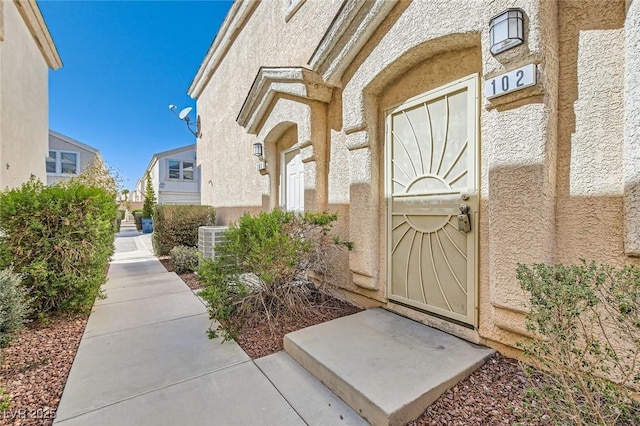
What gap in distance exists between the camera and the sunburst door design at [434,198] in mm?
3334

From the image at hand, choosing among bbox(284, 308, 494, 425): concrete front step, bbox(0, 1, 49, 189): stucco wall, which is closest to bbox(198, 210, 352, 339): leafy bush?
bbox(284, 308, 494, 425): concrete front step

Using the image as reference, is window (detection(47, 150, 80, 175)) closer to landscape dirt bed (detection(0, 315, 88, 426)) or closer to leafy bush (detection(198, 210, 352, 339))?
landscape dirt bed (detection(0, 315, 88, 426))

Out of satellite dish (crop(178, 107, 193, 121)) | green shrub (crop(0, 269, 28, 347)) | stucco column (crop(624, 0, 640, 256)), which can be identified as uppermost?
satellite dish (crop(178, 107, 193, 121))

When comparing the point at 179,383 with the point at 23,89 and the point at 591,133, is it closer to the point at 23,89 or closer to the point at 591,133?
the point at 591,133

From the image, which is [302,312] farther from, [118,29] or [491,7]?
[118,29]

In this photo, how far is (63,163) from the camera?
2247 centimetres

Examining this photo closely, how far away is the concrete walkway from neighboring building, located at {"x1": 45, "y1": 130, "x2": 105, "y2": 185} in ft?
76.2

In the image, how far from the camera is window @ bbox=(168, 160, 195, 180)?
85.2 feet

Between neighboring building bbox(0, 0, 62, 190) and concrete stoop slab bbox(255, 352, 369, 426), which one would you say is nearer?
concrete stoop slab bbox(255, 352, 369, 426)

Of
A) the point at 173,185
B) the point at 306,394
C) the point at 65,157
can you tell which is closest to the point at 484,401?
the point at 306,394

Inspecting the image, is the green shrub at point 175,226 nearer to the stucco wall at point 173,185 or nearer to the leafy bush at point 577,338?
the leafy bush at point 577,338

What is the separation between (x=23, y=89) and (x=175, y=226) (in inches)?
293

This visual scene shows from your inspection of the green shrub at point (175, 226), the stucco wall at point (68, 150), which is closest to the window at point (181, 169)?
the stucco wall at point (68, 150)

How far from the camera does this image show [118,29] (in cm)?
1241
